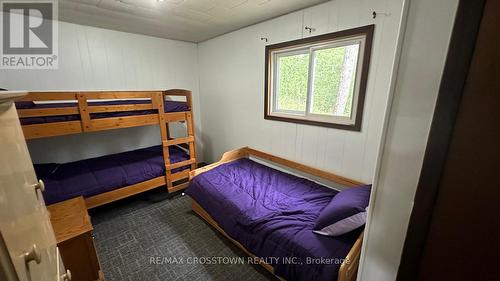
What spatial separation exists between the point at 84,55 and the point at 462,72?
137 inches

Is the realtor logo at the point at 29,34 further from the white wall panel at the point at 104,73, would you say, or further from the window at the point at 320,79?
the window at the point at 320,79

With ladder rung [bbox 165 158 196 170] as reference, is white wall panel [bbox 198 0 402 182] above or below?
above

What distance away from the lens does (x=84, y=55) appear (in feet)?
8.45

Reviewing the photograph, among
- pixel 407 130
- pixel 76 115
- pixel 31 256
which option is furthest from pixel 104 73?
pixel 407 130

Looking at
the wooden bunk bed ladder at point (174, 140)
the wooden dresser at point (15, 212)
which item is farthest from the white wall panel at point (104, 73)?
the wooden dresser at point (15, 212)

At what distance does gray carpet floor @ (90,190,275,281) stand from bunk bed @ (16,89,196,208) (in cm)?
29

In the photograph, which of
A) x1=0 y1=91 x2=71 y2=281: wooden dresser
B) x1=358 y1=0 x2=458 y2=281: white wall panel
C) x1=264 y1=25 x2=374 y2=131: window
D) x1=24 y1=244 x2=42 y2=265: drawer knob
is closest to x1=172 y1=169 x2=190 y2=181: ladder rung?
x1=264 y1=25 x2=374 y2=131: window

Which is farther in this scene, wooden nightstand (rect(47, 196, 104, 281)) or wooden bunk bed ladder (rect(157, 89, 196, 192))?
wooden bunk bed ladder (rect(157, 89, 196, 192))

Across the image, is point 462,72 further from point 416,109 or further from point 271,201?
point 271,201

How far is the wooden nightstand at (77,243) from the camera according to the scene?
1.34 metres

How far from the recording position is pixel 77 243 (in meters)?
1.37

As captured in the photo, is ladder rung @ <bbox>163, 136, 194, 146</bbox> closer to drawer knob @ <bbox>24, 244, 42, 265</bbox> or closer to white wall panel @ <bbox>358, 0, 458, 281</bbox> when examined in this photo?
drawer knob @ <bbox>24, 244, 42, 265</bbox>

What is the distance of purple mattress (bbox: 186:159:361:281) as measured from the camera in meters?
1.34

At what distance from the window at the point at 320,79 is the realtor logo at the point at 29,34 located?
2.35m
